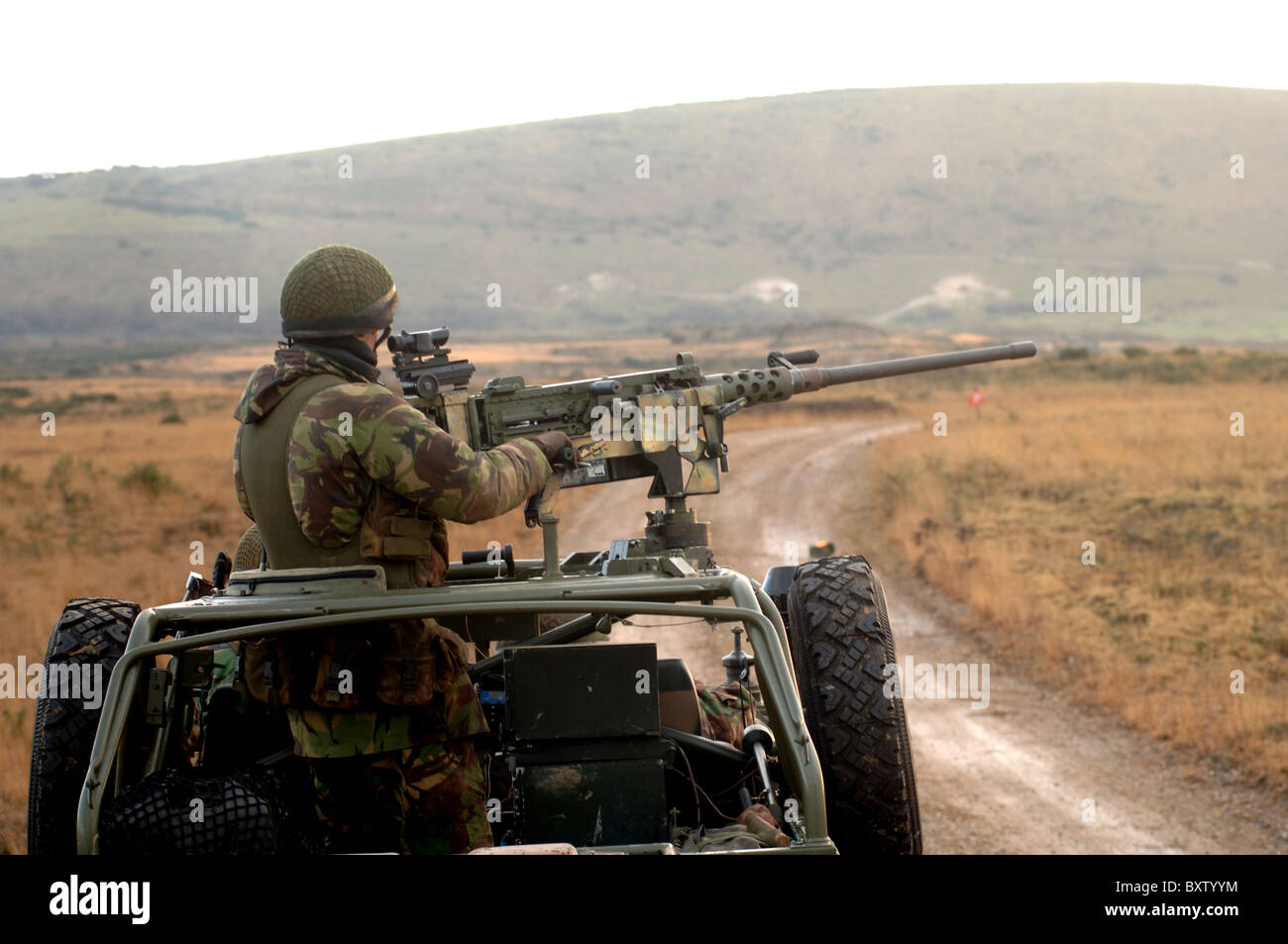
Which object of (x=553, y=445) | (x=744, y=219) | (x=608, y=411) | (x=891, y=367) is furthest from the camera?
(x=744, y=219)

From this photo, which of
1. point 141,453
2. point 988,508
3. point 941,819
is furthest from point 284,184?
point 941,819

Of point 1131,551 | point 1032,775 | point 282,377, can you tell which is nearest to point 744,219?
point 1131,551

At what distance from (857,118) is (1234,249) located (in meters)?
39.2

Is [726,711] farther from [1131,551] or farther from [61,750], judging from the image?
[1131,551]

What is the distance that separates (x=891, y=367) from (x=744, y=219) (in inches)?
4645

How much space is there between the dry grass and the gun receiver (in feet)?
14.0

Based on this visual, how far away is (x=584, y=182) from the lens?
130500 mm

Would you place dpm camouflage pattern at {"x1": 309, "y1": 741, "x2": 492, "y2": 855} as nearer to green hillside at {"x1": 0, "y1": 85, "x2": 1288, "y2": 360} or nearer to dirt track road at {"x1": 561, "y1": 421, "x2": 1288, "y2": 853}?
dirt track road at {"x1": 561, "y1": 421, "x2": 1288, "y2": 853}

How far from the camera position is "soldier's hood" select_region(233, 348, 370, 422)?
14.5 ft

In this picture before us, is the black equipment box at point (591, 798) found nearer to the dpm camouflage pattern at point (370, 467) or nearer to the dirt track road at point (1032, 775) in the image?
the dpm camouflage pattern at point (370, 467)

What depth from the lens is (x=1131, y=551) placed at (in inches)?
588

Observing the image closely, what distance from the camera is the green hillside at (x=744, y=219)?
102125 millimetres

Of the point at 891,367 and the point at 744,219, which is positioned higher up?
the point at 744,219

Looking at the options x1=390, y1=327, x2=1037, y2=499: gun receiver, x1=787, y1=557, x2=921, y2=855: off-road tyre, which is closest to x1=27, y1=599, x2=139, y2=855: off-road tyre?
x1=390, y1=327, x2=1037, y2=499: gun receiver
